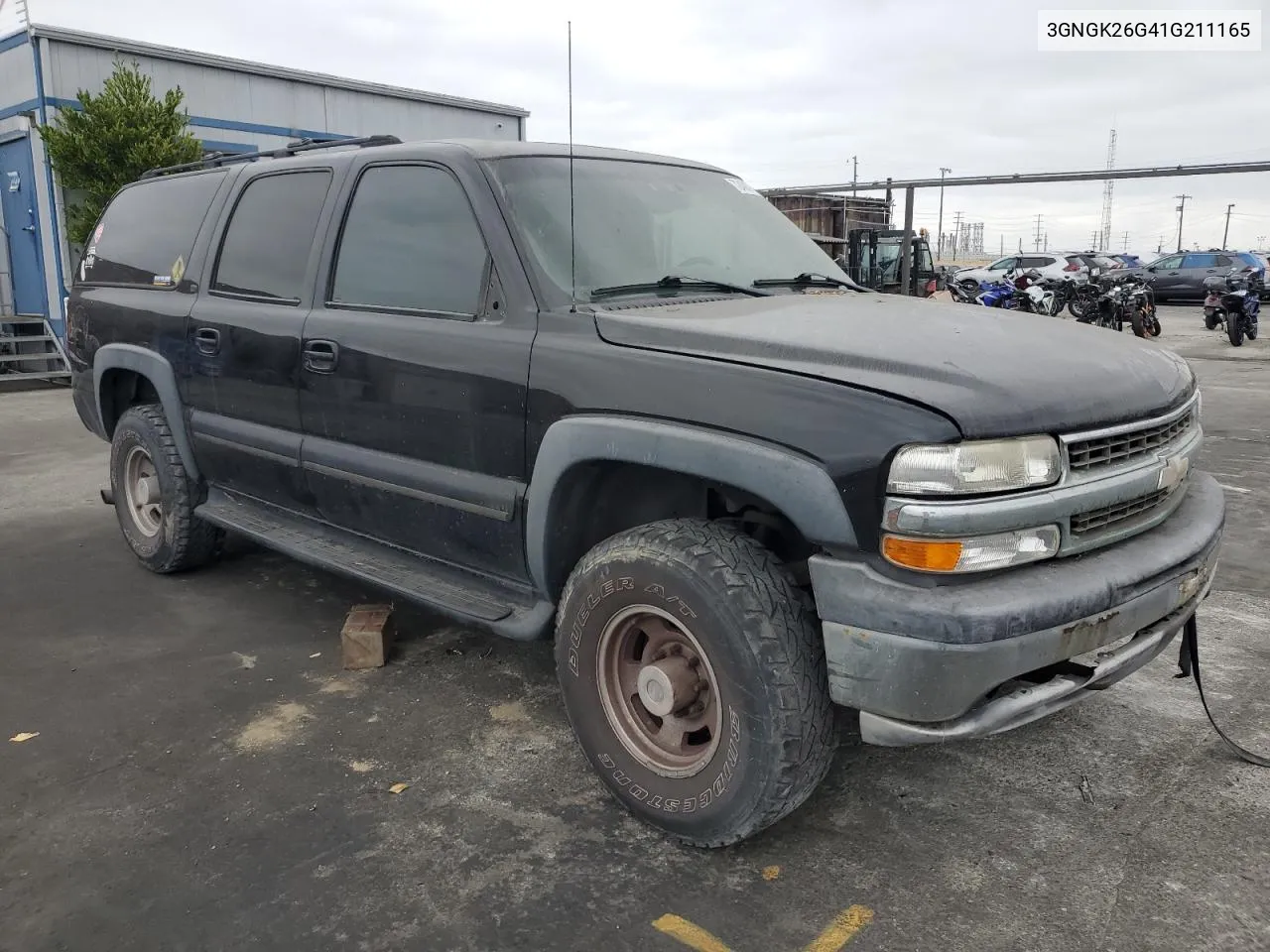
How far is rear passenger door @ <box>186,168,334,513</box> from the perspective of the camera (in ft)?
12.4

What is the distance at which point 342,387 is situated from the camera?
3488 millimetres

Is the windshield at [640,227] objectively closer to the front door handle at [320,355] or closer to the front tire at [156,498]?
the front door handle at [320,355]

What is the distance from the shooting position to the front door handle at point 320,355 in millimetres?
3501

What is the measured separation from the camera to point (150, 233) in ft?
15.8

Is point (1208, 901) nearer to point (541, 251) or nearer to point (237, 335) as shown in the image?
point (541, 251)


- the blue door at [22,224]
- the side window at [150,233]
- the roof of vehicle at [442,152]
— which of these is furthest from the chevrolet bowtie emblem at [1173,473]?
the blue door at [22,224]

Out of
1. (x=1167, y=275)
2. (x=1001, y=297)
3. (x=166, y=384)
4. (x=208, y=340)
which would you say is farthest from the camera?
(x=1167, y=275)

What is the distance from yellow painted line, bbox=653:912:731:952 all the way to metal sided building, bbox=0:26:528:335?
599 inches

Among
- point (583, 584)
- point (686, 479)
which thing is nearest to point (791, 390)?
point (686, 479)

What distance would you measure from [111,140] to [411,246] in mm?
11944

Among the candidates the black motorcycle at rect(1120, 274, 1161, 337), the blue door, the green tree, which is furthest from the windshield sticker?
the black motorcycle at rect(1120, 274, 1161, 337)

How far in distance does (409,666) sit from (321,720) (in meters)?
0.51

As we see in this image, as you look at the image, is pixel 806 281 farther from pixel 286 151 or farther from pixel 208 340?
pixel 208 340

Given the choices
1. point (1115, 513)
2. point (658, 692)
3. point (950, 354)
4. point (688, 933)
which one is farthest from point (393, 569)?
point (1115, 513)
